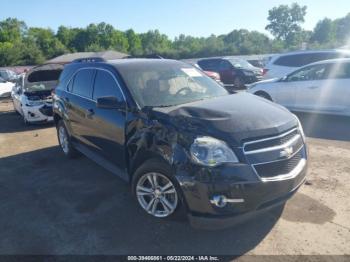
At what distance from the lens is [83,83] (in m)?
5.69

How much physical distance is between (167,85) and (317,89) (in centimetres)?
547

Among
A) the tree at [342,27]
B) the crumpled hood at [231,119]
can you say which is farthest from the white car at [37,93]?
the tree at [342,27]

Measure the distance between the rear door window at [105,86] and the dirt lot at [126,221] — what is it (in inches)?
54.5

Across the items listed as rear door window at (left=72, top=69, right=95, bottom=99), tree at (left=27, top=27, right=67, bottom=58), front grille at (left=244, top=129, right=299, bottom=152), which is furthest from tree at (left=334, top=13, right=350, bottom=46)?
front grille at (left=244, top=129, right=299, bottom=152)

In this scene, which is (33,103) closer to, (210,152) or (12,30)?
(210,152)

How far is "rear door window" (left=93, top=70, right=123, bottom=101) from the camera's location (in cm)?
459

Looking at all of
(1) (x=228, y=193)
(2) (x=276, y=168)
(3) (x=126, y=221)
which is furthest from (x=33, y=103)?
(2) (x=276, y=168)

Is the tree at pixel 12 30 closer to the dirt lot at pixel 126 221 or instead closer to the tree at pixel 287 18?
the tree at pixel 287 18

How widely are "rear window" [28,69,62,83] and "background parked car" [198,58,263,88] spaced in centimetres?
894

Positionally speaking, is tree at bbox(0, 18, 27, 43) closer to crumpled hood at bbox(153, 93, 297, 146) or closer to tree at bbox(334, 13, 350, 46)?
tree at bbox(334, 13, 350, 46)

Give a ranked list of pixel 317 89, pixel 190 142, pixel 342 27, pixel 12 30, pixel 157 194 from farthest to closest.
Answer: pixel 342 27, pixel 12 30, pixel 317 89, pixel 157 194, pixel 190 142

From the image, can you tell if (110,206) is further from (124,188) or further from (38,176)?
(38,176)

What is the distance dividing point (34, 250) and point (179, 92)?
258 cm

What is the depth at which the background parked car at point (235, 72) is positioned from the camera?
1749 cm
